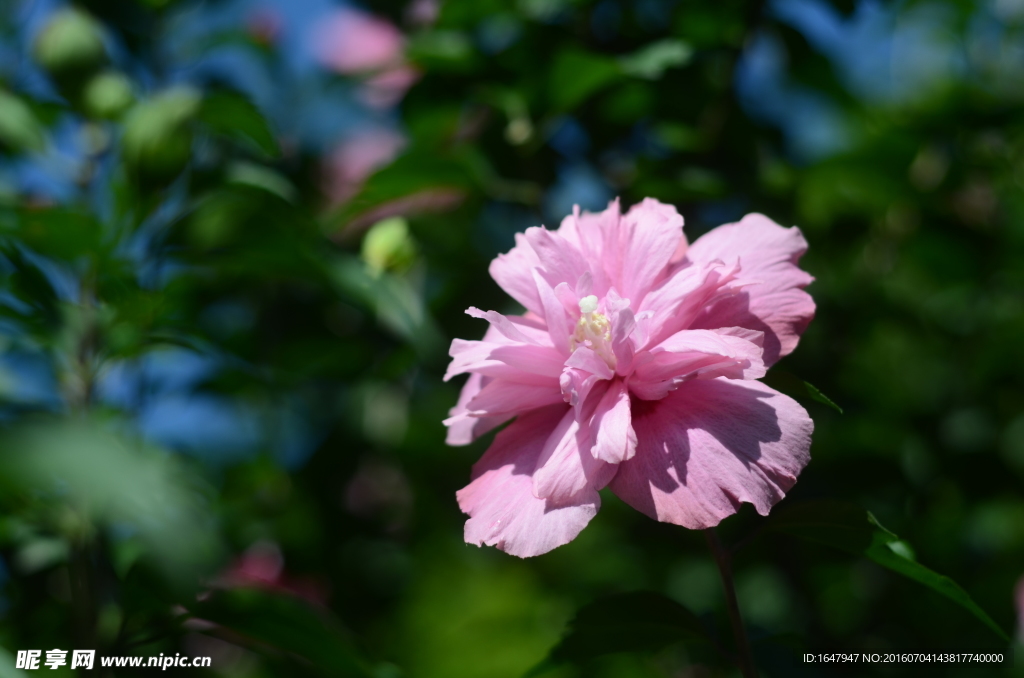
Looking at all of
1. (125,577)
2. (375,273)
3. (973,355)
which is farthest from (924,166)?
(125,577)

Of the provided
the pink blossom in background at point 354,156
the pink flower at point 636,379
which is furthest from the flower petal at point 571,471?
the pink blossom in background at point 354,156

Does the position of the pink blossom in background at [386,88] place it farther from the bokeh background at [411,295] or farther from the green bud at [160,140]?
the green bud at [160,140]

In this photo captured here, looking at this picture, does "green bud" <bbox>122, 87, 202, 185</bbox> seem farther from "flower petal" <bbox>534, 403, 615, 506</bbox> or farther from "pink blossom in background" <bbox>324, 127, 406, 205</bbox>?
"pink blossom in background" <bbox>324, 127, 406, 205</bbox>

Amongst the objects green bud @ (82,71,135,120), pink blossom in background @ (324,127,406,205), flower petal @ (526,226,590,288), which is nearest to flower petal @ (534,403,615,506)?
flower petal @ (526,226,590,288)

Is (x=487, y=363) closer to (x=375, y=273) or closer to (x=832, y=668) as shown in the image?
(x=375, y=273)

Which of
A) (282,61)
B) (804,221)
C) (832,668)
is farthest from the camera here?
(282,61)

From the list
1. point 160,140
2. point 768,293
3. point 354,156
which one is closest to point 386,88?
point 354,156
